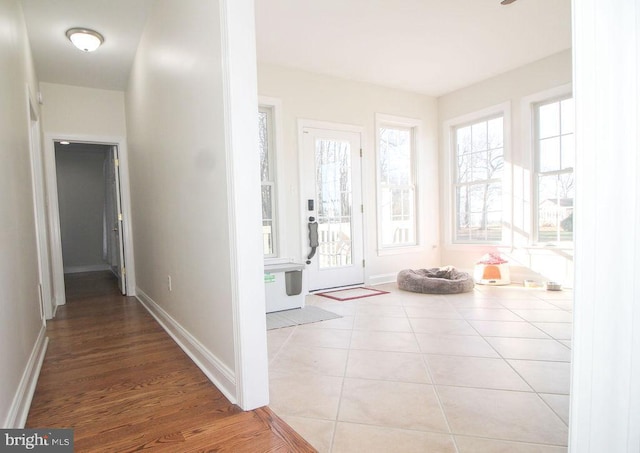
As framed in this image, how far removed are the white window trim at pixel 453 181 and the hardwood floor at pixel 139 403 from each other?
13.4 ft

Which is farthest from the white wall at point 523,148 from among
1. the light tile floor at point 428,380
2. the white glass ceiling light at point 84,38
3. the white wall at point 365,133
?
the white glass ceiling light at point 84,38

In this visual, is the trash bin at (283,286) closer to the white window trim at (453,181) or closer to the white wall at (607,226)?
the white window trim at (453,181)

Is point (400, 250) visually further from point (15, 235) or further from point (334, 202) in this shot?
point (15, 235)

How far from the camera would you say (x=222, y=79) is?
5.32 feet

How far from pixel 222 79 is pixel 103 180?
20.9ft

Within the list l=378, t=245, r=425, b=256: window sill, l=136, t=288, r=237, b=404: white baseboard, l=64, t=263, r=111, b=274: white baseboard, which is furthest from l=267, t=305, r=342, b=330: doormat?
l=64, t=263, r=111, b=274: white baseboard

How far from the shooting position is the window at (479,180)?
474 centimetres

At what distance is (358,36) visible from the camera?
351 cm

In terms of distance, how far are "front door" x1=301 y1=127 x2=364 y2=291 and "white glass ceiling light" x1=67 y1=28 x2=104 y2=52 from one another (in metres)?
2.17

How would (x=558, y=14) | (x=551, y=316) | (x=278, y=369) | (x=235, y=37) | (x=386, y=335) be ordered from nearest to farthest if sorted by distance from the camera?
1. (x=235, y=37)
2. (x=278, y=369)
3. (x=386, y=335)
4. (x=551, y=316)
5. (x=558, y=14)

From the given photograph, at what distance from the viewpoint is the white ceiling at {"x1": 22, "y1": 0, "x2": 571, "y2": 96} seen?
9.73 feet

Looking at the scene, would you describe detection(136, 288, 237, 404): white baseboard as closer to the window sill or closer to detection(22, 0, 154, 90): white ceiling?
detection(22, 0, 154, 90): white ceiling

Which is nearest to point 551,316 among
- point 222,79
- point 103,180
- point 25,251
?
point 222,79

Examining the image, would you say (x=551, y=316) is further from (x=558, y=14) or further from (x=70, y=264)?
(x=70, y=264)
